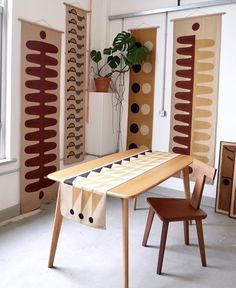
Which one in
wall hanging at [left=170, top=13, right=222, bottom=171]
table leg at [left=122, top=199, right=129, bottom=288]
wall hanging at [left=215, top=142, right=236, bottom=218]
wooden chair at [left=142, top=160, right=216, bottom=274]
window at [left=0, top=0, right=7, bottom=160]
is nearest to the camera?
table leg at [left=122, top=199, right=129, bottom=288]

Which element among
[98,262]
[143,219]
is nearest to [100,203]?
[98,262]

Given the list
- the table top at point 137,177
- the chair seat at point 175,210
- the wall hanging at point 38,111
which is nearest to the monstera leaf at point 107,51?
the wall hanging at point 38,111

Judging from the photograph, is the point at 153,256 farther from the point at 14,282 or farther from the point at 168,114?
the point at 168,114

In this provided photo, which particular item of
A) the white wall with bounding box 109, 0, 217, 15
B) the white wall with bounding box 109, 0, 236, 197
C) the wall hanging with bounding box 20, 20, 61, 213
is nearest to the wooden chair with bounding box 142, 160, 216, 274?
the white wall with bounding box 109, 0, 236, 197

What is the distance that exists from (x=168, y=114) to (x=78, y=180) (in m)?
2.30

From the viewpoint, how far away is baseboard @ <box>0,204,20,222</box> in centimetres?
346

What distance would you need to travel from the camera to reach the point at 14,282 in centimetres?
238

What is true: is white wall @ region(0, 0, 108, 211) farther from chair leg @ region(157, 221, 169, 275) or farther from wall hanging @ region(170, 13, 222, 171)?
chair leg @ region(157, 221, 169, 275)

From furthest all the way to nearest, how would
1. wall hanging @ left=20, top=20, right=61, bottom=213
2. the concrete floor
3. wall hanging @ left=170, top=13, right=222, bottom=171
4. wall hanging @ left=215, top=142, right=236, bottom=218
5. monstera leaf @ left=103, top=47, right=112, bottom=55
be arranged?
1. monstera leaf @ left=103, top=47, right=112, bottom=55
2. wall hanging @ left=170, top=13, right=222, bottom=171
3. wall hanging @ left=215, top=142, right=236, bottom=218
4. wall hanging @ left=20, top=20, right=61, bottom=213
5. the concrete floor

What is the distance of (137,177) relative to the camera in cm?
254

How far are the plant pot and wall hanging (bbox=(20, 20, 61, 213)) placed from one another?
2.42ft

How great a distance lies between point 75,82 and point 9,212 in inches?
71.4

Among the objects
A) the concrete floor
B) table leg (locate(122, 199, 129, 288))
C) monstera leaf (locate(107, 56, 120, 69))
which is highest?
monstera leaf (locate(107, 56, 120, 69))

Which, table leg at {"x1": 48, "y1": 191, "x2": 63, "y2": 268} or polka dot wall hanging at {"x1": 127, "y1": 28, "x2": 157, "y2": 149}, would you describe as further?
polka dot wall hanging at {"x1": 127, "y1": 28, "x2": 157, "y2": 149}
